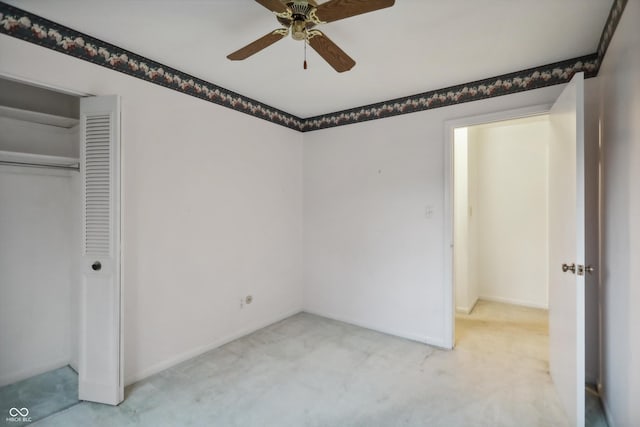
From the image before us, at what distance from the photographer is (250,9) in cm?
171

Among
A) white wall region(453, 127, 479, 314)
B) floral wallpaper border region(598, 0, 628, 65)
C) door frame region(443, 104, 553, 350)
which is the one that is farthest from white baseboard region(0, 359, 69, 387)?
floral wallpaper border region(598, 0, 628, 65)

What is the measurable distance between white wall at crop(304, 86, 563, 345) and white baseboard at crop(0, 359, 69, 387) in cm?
244

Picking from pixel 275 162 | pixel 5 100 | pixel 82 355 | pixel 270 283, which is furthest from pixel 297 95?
pixel 82 355

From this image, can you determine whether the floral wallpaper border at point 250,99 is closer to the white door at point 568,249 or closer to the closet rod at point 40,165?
the white door at point 568,249

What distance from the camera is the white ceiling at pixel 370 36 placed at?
1.71 m

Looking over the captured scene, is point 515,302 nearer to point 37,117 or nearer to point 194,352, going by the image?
point 194,352

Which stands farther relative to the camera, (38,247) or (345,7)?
(38,247)

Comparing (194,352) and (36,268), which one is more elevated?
(36,268)

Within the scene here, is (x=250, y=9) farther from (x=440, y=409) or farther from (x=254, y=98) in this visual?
(x=440, y=409)

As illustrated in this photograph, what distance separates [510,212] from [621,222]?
2.88 meters

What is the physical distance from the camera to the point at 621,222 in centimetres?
161

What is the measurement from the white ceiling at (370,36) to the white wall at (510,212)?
1932 mm

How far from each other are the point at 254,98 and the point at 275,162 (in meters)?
0.73

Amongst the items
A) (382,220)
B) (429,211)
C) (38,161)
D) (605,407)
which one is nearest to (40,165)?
(38,161)
